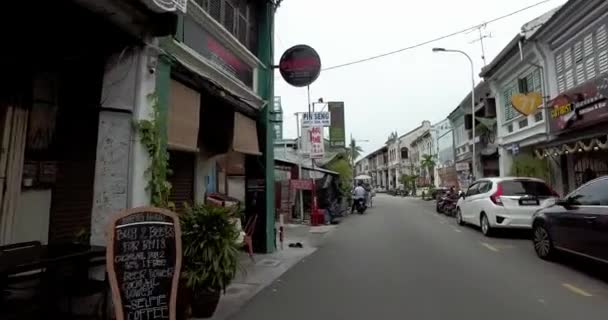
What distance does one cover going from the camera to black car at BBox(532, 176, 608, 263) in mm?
6941

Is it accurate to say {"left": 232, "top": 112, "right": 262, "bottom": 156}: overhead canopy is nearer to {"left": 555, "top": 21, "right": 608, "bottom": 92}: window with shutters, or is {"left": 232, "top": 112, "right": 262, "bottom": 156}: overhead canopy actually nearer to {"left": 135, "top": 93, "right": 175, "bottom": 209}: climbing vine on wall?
{"left": 135, "top": 93, "right": 175, "bottom": 209}: climbing vine on wall

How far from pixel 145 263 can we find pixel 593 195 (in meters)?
7.15

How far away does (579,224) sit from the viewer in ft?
24.6

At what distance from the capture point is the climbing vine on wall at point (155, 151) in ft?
18.5

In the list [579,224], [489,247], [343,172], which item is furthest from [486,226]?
[343,172]

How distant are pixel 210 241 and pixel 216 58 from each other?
428 centimetres

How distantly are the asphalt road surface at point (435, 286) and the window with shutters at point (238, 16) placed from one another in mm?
5224

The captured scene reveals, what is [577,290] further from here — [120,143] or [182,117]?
[120,143]

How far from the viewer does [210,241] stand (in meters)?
5.48

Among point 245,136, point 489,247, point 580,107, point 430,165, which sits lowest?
point 489,247

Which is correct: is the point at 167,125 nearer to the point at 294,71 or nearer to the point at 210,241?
the point at 210,241

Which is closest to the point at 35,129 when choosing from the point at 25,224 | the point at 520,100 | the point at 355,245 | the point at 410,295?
the point at 25,224

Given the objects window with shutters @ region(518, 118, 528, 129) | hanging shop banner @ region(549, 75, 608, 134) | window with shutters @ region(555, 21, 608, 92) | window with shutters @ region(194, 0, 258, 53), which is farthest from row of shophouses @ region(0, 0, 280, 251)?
window with shutters @ region(518, 118, 528, 129)

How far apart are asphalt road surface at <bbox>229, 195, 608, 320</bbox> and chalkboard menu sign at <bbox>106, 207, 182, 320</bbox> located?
144 centimetres
